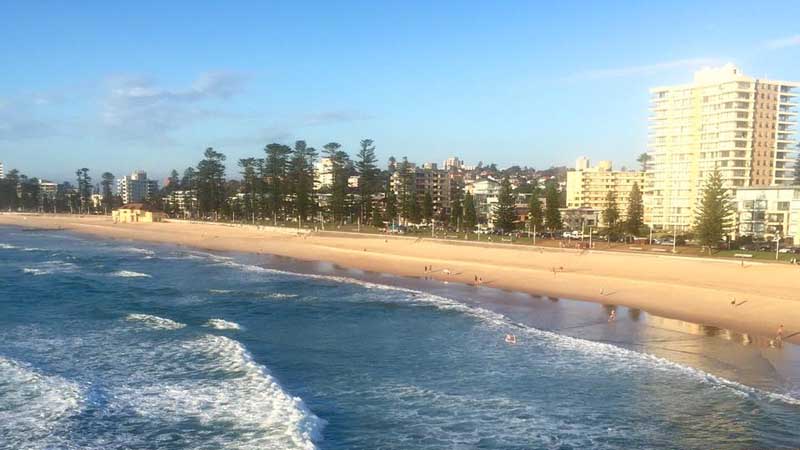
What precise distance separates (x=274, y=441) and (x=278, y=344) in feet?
25.3

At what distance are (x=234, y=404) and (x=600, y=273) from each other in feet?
83.4

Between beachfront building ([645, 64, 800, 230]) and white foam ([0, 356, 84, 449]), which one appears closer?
white foam ([0, 356, 84, 449])

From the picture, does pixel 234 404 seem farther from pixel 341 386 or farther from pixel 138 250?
pixel 138 250

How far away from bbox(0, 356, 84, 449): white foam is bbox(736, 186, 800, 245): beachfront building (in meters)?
53.2

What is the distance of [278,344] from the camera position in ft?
61.9

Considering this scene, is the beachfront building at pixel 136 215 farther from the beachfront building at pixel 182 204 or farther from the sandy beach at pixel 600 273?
the sandy beach at pixel 600 273

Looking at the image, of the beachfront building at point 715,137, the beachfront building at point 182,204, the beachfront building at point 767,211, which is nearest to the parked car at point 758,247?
the beachfront building at point 767,211

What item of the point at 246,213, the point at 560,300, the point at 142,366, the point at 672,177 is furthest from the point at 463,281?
the point at 246,213

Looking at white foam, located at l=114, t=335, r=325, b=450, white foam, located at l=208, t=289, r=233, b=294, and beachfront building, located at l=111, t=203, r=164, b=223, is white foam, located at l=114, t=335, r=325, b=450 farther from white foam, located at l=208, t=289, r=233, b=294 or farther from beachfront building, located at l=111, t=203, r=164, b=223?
beachfront building, located at l=111, t=203, r=164, b=223

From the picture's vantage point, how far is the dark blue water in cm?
1159

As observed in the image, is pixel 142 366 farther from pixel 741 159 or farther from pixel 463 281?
pixel 741 159

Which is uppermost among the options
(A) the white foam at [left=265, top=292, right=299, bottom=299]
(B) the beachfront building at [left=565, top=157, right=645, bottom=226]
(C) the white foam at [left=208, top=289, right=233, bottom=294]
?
(B) the beachfront building at [left=565, top=157, right=645, bottom=226]

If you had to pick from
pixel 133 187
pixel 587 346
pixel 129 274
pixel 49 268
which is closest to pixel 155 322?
pixel 587 346

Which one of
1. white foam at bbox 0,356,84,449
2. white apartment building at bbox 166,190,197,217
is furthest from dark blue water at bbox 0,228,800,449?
white apartment building at bbox 166,190,197,217
